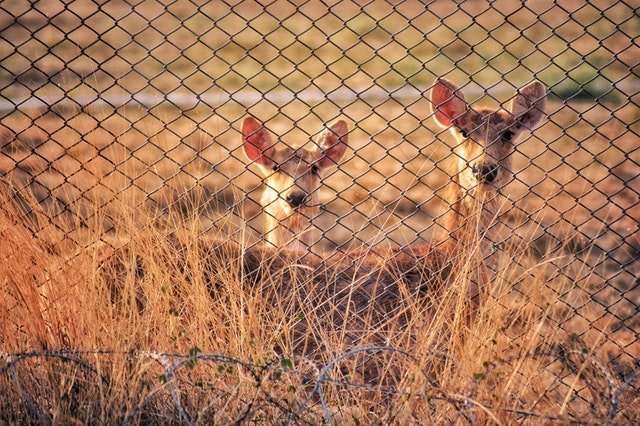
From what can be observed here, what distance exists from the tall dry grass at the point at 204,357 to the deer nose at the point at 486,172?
1282 mm

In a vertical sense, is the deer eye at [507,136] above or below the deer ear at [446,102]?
below

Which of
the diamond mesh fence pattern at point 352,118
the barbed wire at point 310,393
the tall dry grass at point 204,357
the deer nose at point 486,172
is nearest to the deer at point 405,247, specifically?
the deer nose at point 486,172

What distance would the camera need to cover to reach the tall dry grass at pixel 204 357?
161 inches

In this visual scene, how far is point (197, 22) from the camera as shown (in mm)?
15086

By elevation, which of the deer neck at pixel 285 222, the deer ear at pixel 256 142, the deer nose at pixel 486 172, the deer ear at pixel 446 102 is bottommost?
the deer neck at pixel 285 222

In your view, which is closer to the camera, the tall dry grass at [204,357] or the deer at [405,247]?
the tall dry grass at [204,357]

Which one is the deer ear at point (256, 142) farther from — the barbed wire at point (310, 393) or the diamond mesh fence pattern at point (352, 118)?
the barbed wire at point (310, 393)

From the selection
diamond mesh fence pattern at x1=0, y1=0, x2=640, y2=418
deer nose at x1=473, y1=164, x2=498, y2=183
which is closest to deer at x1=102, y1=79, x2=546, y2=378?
deer nose at x1=473, y1=164, x2=498, y2=183

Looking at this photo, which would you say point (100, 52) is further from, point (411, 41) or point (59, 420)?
point (59, 420)

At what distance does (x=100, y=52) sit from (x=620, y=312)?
9.12 meters

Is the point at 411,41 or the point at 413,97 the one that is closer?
the point at 413,97

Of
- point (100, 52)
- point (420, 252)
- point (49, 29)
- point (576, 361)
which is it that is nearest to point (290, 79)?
point (100, 52)

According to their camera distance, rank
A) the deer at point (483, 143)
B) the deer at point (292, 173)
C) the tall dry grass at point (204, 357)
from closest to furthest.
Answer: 1. the tall dry grass at point (204, 357)
2. the deer at point (483, 143)
3. the deer at point (292, 173)

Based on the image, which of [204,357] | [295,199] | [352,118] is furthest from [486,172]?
[352,118]
